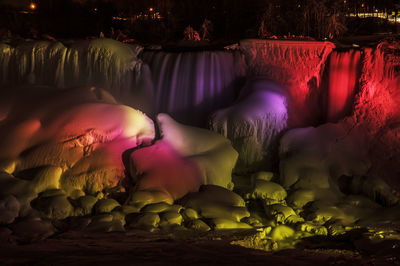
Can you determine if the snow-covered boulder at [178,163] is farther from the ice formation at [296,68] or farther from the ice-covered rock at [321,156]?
the ice formation at [296,68]

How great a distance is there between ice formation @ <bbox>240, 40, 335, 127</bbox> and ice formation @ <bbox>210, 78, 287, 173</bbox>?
32cm

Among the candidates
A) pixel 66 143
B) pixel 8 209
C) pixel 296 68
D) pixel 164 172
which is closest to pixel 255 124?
pixel 296 68

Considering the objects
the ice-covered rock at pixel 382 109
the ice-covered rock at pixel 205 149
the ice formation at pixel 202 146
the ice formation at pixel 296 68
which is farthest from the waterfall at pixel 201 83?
the ice-covered rock at pixel 382 109

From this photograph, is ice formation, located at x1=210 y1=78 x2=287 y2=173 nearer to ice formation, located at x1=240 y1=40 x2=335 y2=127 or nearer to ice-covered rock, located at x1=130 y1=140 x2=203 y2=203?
ice formation, located at x1=240 y1=40 x2=335 y2=127

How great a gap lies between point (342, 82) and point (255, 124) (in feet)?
5.68

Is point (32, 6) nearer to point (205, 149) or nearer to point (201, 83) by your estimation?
point (201, 83)

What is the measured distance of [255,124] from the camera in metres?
7.02

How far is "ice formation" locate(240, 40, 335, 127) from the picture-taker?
759cm

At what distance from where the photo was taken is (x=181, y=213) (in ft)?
17.4

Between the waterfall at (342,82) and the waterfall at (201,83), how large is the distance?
157 centimetres

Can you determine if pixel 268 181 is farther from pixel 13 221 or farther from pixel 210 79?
pixel 13 221

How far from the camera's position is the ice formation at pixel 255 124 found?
6973 mm

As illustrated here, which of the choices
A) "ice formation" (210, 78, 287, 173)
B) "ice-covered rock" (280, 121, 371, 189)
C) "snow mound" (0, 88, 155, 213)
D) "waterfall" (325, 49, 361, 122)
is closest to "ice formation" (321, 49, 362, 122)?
"waterfall" (325, 49, 361, 122)

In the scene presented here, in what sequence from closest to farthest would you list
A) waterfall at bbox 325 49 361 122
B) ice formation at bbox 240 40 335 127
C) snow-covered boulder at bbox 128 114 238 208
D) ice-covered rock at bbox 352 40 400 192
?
snow-covered boulder at bbox 128 114 238 208, ice-covered rock at bbox 352 40 400 192, waterfall at bbox 325 49 361 122, ice formation at bbox 240 40 335 127
